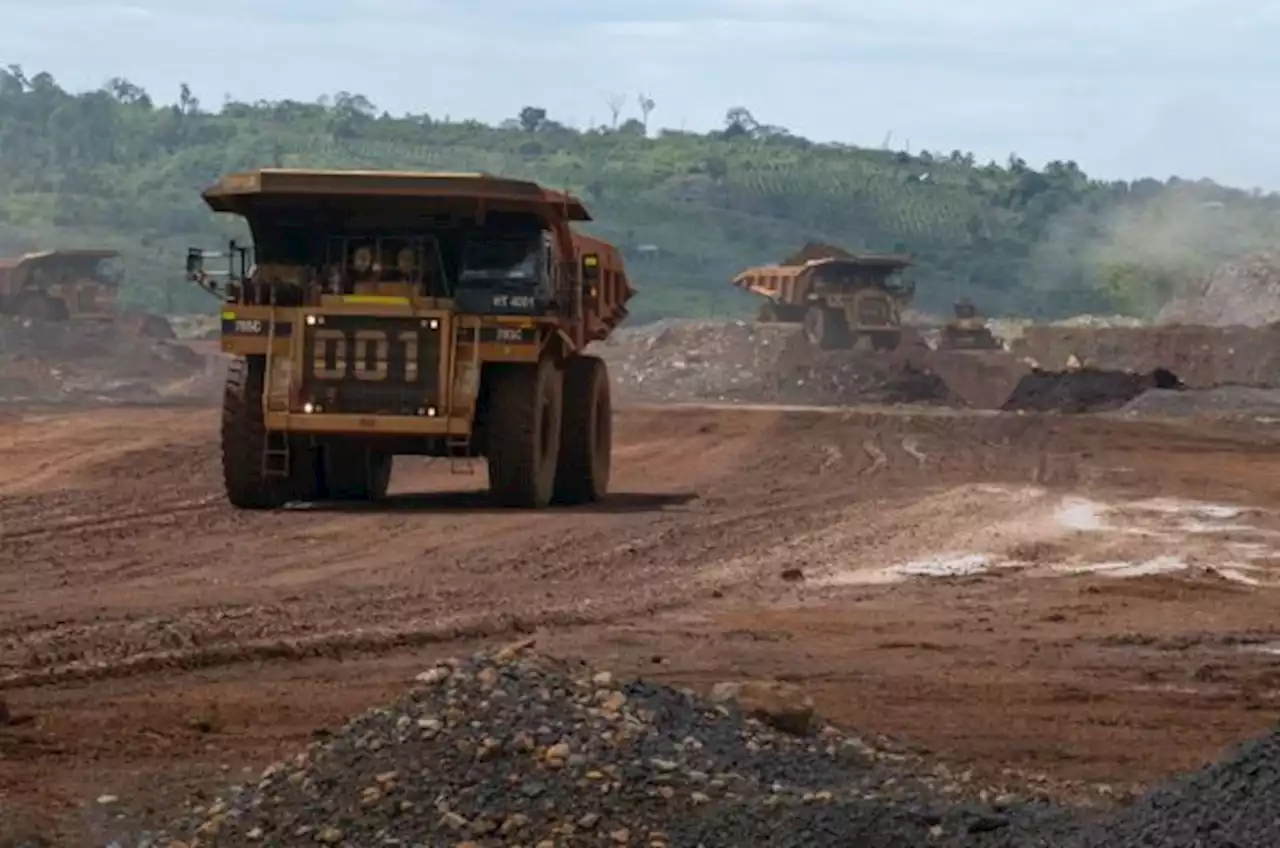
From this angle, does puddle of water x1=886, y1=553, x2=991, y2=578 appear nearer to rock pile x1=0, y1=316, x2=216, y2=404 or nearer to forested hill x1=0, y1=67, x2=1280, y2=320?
rock pile x1=0, y1=316, x2=216, y2=404

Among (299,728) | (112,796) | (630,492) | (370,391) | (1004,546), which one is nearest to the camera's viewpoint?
(112,796)

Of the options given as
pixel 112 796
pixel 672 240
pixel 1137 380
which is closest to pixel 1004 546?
pixel 112 796

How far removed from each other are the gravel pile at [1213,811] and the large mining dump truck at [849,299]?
4917 centimetres

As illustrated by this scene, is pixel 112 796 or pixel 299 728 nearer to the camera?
pixel 112 796

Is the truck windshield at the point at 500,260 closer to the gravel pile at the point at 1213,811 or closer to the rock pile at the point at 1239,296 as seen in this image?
the gravel pile at the point at 1213,811

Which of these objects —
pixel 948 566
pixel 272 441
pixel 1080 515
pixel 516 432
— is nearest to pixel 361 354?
pixel 272 441

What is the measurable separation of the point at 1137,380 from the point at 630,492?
23810mm

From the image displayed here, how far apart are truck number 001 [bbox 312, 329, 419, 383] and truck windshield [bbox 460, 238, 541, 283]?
82cm

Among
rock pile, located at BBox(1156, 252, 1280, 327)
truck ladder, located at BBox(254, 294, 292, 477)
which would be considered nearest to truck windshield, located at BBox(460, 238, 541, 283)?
truck ladder, located at BBox(254, 294, 292, 477)

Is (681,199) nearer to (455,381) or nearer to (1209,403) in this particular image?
(1209,403)

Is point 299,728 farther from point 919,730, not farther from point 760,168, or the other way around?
point 760,168

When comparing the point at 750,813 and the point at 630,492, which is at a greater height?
the point at 750,813

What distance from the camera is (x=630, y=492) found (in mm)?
24188

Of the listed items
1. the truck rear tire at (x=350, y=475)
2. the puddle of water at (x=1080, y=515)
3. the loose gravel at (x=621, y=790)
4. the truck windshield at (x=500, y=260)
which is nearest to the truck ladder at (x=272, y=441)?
the truck rear tire at (x=350, y=475)
